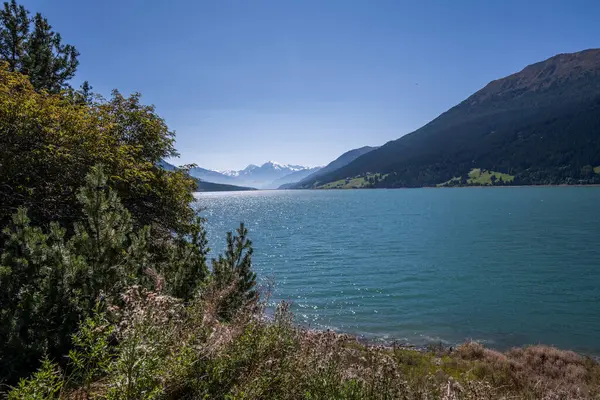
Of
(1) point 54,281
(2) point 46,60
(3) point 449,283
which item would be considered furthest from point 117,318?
(3) point 449,283

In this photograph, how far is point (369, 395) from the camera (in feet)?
15.3

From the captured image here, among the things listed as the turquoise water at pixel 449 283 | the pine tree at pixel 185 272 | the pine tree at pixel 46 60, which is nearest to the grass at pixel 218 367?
the pine tree at pixel 185 272

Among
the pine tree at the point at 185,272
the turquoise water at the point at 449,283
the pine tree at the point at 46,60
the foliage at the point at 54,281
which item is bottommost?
the turquoise water at the point at 449,283

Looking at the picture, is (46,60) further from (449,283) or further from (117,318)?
(449,283)

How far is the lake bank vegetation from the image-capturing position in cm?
399

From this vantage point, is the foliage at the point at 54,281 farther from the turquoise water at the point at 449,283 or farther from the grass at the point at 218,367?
the turquoise water at the point at 449,283

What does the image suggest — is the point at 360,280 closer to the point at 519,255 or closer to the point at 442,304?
the point at 442,304

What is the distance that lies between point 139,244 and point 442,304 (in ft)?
85.6

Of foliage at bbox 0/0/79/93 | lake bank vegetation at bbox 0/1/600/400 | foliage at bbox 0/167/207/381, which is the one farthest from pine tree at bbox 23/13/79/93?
foliage at bbox 0/167/207/381

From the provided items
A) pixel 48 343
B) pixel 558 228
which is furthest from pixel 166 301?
pixel 558 228

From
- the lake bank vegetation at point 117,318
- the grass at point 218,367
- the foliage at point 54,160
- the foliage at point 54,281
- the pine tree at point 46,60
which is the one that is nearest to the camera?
the grass at point 218,367

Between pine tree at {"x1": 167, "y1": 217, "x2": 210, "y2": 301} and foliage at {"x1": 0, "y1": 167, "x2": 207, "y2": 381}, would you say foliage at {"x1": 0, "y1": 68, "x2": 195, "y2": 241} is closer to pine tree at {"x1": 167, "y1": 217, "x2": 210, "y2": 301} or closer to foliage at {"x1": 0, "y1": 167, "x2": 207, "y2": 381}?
pine tree at {"x1": 167, "y1": 217, "x2": 210, "y2": 301}

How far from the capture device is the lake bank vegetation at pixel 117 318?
13.1 feet

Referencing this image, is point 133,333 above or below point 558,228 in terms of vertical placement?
above
